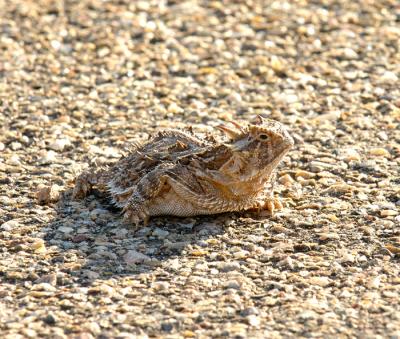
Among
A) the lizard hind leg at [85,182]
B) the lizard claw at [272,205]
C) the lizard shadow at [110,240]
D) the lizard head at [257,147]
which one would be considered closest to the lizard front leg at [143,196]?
the lizard shadow at [110,240]

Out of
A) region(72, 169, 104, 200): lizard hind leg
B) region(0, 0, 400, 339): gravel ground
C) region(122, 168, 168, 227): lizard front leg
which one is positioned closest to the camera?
region(0, 0, 400, 339): gravel ground

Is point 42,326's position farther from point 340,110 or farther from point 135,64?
point 135,64

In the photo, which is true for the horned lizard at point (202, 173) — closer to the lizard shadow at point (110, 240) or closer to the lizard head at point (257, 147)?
the lizard head at point (257, 147)

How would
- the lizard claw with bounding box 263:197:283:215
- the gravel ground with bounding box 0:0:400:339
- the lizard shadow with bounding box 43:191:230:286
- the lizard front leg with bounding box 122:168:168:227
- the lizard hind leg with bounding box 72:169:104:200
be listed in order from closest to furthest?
the gravel ground with bounding box 0:0:400:339
the lizard shadow with bounding box 43:191:230:286
the lizard front leg with bounding box 122:168:168:227
the lizard claw with bounding box 263:197:283:215
the lizard hind leg with bounding box 72:169:104:200

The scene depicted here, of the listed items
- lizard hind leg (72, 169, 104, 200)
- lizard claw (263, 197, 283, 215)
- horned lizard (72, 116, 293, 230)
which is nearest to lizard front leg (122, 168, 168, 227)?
horned lizard (72, 116, 293, 230)

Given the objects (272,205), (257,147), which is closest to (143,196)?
(257,147)

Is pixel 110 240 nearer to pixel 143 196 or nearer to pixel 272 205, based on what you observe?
pixel 143 196

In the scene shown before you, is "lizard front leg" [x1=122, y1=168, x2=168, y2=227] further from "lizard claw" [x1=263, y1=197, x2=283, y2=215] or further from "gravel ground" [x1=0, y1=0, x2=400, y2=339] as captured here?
"lizard claw" [x1=263, y1=197, x2=283, y2=215]
